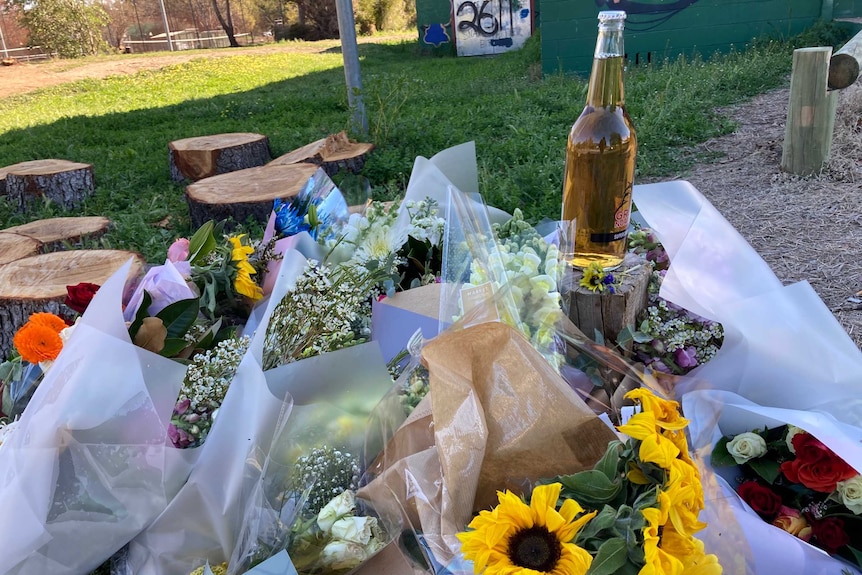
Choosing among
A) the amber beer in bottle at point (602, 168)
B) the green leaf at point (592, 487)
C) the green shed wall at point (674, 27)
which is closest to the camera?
the green leaf at point (592, 487)

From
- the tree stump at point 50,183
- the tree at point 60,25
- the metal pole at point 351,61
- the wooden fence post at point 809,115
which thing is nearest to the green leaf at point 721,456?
the wooden fence post at point 809,115

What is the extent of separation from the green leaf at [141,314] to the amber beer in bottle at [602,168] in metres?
0.87

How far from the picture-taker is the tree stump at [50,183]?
4430 millimetres

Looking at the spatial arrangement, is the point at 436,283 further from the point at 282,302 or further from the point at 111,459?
the point at 111,459

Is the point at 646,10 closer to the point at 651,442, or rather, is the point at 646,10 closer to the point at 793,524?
the point at 793,524

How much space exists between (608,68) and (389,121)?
4.20m

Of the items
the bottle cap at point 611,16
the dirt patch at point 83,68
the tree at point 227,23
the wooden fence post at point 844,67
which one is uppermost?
the tree at point 227,23

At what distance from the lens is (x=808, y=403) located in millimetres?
1118

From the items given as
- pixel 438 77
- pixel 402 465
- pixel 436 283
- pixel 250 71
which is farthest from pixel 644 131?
pixel 250 71

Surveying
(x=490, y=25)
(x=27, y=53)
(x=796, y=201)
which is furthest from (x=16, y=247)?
(x=27, y=53)

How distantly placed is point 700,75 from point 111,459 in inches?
286

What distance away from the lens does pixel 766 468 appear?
1.10 m

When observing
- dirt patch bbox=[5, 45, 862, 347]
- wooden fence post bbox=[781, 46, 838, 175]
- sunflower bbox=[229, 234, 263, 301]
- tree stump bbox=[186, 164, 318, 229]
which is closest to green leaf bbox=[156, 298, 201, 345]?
sunflower bbox=[229, 234, 263, 301]

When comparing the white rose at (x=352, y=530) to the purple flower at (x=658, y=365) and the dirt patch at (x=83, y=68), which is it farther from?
the dirt patch at (x=83, y=68)
